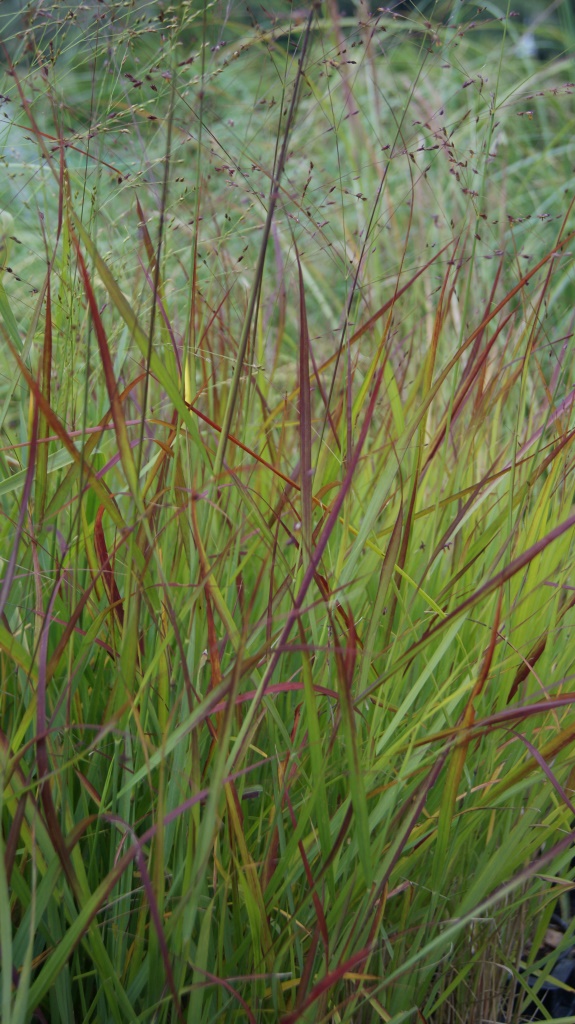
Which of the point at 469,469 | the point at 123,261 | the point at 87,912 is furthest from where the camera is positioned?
the point at 469,469

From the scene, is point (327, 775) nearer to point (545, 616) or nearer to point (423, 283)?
point (545, 616)

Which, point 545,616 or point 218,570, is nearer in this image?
point 218,570

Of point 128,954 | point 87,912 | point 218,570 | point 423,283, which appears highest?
point 423,283

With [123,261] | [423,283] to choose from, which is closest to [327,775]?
[123,261]

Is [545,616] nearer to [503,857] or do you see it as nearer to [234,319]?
[503,857]

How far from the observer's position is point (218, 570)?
2.84 feet

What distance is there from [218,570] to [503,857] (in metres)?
0.37

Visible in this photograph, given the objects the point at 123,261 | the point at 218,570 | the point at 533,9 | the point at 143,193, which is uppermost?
the point at 533,9

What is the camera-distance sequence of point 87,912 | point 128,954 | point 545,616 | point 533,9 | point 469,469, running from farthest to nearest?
point 533,9, point 469,469, point 545,616, point 128,954, point 87,912

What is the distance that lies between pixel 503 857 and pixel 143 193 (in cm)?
206

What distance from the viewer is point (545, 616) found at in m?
1.06

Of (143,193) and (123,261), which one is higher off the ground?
(143,193)

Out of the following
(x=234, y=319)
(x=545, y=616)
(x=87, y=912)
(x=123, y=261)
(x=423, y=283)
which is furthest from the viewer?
(x=423, y=283)

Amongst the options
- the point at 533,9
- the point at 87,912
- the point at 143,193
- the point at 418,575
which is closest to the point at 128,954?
the point at 87,912
